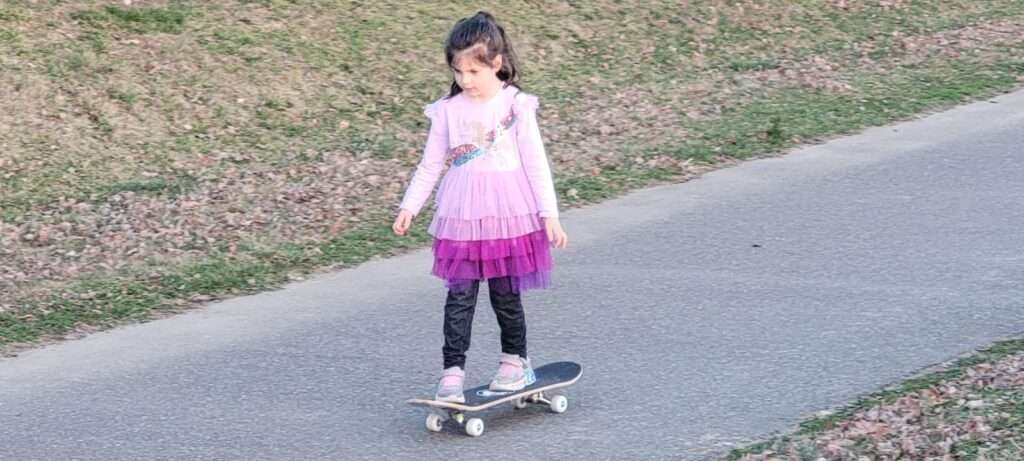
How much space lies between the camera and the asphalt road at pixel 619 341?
538 cm

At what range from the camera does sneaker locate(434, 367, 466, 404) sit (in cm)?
532

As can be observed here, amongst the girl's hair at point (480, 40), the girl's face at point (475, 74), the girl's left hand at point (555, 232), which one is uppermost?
the girl's hair at point (480, 40)

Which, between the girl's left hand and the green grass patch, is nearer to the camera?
the girl's left hand

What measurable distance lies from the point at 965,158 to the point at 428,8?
16.3 ft

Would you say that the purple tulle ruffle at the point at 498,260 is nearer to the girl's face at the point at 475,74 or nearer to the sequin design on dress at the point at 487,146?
the sequin design on dress at the point at 487,146

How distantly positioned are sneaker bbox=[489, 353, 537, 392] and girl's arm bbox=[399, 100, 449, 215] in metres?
0.61

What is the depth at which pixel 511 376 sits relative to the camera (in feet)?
18.0

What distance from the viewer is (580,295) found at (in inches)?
278

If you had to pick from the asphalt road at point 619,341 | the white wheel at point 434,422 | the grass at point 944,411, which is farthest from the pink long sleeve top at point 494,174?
the grass at point 944,411

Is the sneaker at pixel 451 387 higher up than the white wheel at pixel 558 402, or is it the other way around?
the sneaker at pixel 451 387

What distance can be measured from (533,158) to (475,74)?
352 millimetres

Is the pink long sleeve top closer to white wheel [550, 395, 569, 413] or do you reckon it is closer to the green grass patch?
white wheel [550, 395, 569, 413]

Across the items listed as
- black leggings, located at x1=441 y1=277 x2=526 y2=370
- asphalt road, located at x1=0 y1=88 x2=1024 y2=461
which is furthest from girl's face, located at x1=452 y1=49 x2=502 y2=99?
asphalt road, located at x1=0 y1=88 x2=1024 y2=461

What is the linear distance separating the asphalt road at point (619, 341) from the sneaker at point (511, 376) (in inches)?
5.8
